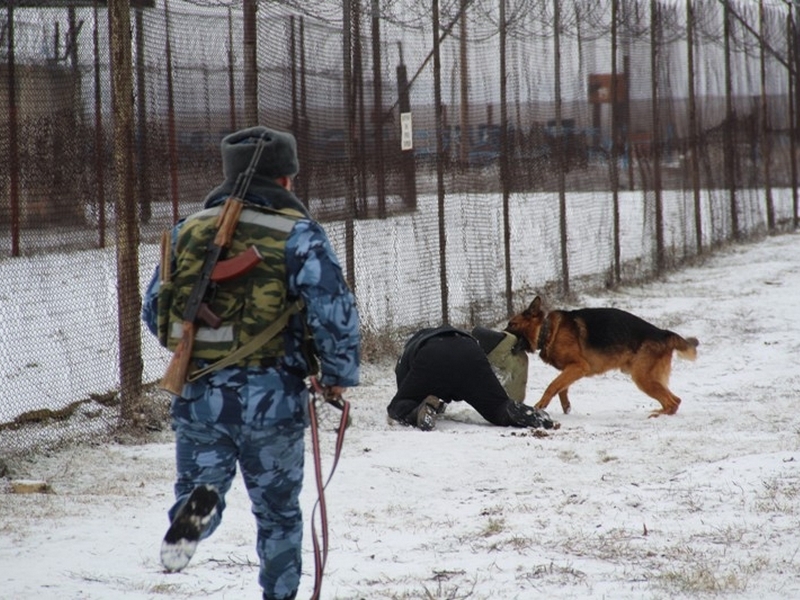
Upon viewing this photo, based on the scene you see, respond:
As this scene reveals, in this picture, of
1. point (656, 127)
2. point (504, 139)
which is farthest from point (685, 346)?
point (656, 127)

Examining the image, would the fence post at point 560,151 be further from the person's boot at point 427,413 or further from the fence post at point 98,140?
the fence post at point 98,140

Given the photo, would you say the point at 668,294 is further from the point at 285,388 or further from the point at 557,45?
the point at 285,388

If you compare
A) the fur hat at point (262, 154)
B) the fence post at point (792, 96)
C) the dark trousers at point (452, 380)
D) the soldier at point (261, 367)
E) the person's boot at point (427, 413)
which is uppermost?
the fence post at point (792, 96)

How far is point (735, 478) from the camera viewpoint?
6613mm

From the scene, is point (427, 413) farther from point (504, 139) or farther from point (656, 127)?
point (656, 127)

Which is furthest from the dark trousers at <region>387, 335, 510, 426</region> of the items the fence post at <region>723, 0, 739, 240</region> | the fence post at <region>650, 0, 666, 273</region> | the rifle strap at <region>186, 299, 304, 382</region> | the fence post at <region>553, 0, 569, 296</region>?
the fence post at <region>723, 0, 739, 240</region>

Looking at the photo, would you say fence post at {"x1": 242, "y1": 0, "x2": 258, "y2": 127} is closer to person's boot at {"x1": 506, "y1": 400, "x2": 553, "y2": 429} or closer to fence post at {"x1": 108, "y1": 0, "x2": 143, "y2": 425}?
fence post at {"x1": 108, "y1": 0, "x2": 143, "y2": 425}

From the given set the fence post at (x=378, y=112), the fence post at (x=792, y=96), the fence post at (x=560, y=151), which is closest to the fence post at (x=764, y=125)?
the fence post at (x=792, y=96)

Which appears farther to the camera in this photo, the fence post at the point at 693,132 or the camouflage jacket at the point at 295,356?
the fence post at the point at 693,132

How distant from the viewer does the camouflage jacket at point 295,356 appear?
12.9 ft

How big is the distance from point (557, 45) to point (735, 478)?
8886mm

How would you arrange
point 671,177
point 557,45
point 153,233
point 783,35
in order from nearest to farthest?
Answer: point 153,233
point 557,45
point 671,177
point 783,35

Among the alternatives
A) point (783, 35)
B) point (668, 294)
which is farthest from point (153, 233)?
point (783, 35)

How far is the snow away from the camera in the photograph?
489 cm
